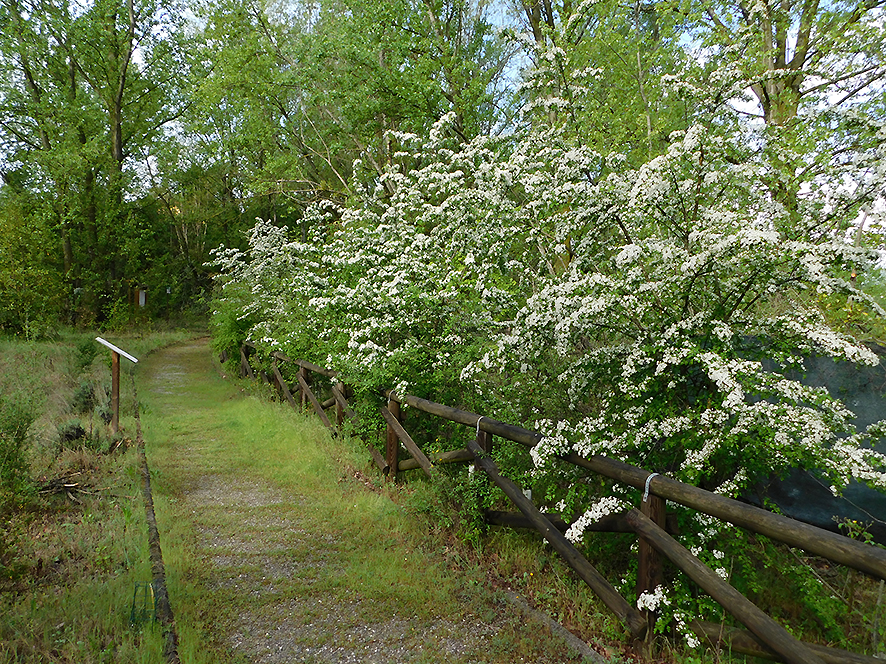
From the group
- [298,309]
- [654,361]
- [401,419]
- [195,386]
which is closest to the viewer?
[654,361]

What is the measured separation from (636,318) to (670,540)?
5.66ft

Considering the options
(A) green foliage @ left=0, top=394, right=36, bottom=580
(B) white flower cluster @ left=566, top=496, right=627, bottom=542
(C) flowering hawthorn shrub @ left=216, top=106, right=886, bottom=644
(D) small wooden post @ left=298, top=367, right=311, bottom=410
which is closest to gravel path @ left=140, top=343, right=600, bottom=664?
(B) white flower cluster @ left=566, top=496, right=627, bottom=542

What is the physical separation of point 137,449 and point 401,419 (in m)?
3.59

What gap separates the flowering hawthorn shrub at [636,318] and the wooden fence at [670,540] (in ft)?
0.60

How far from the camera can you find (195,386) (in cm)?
1464

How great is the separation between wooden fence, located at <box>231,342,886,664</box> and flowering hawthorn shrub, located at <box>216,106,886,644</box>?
0.60 ft

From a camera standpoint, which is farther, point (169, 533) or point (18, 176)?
point (18, 176)

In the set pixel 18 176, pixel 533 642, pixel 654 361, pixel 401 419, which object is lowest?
pixel 533 642

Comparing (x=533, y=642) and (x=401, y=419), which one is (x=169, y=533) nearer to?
(x=401, y=419)

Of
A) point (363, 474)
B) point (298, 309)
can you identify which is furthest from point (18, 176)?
point (363, 474)

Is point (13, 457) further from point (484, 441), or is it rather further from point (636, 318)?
point (636, 318)

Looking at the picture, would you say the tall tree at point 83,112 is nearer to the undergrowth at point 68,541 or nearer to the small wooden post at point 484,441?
the undergrowth at point 68,541

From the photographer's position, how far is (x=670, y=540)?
2.99 metres

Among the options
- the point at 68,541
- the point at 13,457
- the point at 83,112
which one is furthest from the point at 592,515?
the point at 83,112
